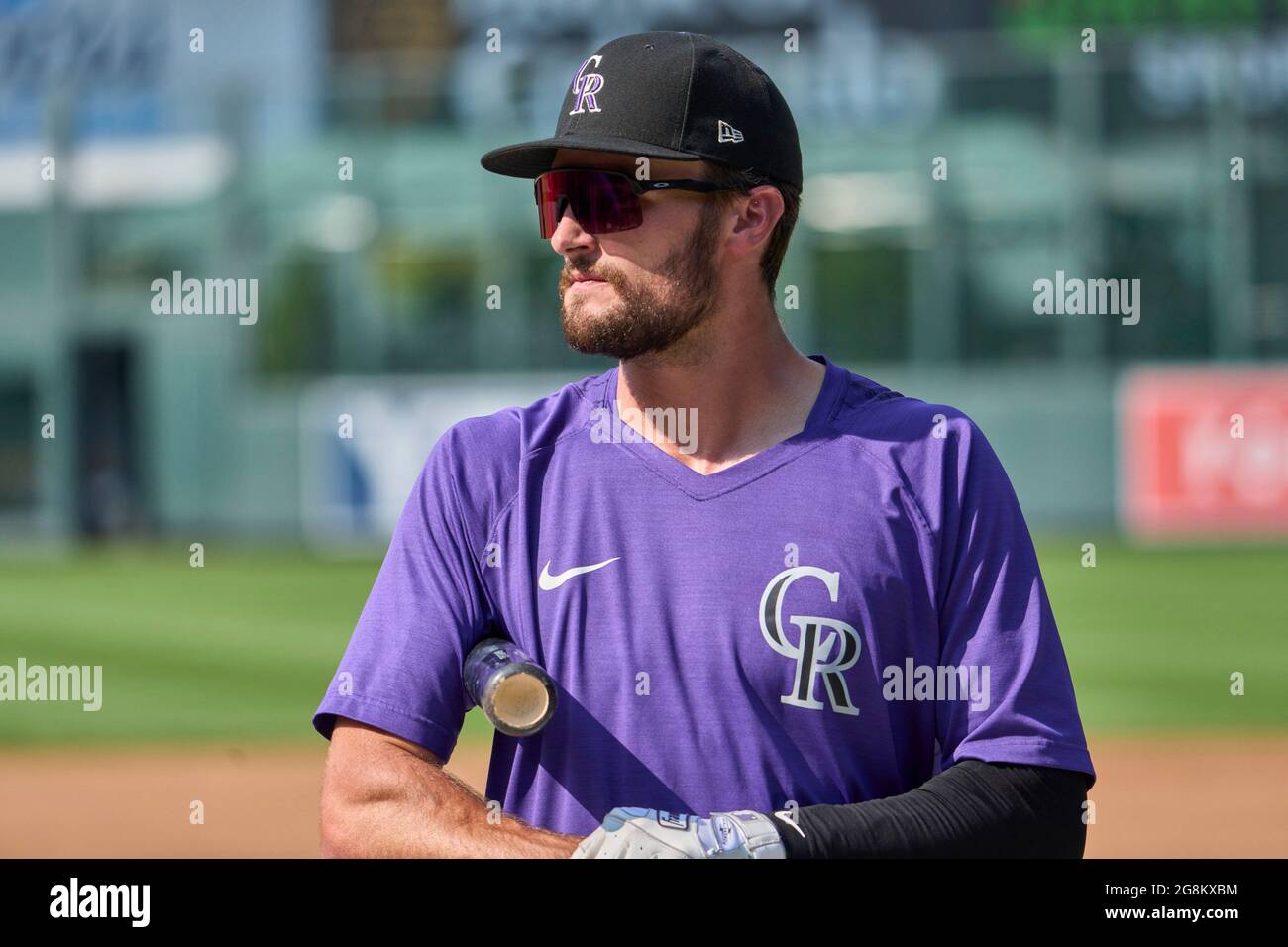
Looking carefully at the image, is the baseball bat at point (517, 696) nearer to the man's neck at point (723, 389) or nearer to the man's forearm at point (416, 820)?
the man's forearm at point (416, 820)

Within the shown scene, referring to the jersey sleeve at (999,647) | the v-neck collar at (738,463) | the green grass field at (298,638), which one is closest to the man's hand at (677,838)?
the jersey sleeve at (999,647)

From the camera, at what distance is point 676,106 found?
8.25 feet

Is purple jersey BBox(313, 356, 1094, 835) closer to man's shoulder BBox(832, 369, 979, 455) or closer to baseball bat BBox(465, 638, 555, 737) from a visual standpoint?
man's shoulder BBox(832, 369, 979, 455)

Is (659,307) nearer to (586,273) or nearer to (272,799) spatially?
(586,273)

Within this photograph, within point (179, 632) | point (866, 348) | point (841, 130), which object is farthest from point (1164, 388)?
point (179, 632)

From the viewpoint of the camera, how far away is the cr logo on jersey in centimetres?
241

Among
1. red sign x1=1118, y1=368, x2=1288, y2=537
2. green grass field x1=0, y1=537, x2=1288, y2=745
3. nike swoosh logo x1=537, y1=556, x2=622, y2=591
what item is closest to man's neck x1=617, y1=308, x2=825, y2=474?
nike swoosh logo x1=537, y1=556, x2=622, y2=591

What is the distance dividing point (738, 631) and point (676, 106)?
31.7 inches

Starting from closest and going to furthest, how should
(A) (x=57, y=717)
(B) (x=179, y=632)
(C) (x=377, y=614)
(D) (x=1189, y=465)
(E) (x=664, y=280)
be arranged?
(C) (x=377, y=614), (E) (x=664, y=280), (A) (x=57, y=717), (B) (x=179, y=632), (D) (x=1189, y=465)

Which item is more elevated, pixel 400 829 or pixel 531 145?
pixel 531 145

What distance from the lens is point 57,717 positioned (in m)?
12.2

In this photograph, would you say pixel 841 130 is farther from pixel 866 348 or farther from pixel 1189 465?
pixel 1189 465

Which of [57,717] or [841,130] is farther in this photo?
[841,130]

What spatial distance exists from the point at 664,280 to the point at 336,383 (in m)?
21.1
